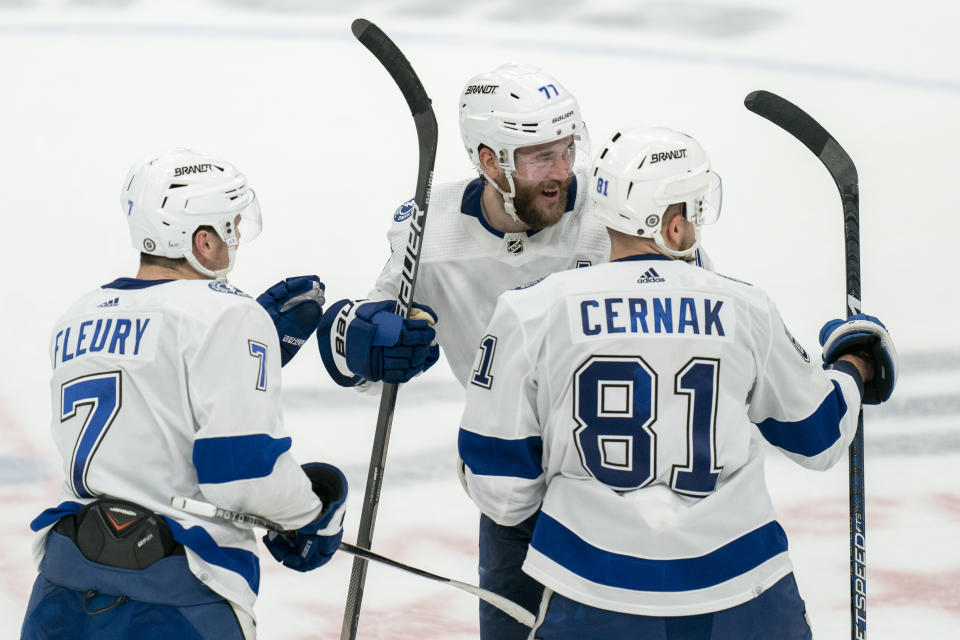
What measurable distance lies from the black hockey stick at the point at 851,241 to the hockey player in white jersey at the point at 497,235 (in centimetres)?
39

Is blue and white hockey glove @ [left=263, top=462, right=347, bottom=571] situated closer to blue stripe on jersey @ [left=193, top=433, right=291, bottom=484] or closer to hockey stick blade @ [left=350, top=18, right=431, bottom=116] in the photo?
blue stripe on jersey @ [left=193, top=433, right=291, bottom=484]

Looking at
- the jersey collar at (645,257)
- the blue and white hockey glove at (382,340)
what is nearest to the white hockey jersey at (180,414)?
the blue and white hockey glove at (382,340)

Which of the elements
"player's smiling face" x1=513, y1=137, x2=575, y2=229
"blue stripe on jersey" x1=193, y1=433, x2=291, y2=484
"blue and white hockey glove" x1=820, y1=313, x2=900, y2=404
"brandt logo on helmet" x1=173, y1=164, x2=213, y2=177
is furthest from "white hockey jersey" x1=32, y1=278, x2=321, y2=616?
"blue and white hockey glove" x1=820, y1=313, x2=900, y2=404

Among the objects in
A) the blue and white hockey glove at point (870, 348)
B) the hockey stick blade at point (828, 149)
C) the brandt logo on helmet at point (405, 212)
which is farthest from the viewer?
the brandt logo on helmet at point (405, 212)

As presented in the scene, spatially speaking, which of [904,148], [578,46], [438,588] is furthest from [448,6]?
[438,588]

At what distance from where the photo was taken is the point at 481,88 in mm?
2615

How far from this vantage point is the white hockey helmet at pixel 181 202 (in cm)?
218

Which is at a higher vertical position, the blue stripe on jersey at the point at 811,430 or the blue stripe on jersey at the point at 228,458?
the blue stripe on jersey at the point at 228,458

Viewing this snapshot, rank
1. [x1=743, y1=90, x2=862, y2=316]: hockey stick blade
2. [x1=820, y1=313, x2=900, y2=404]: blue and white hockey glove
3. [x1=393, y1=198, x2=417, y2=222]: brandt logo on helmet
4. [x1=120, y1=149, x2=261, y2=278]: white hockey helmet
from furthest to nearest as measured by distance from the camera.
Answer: [x1=393, y1=198, x2=417, y2=222]: brandt logo on helmet < [x1=743, y1=90, x2=862, y2=316]: hockey stick blade < [x1=820, y1=313, x2=900, y2=404]: blue and white hockey glove < [x1=120, y1=149, x2=261, y2=278]: white hockey helmet

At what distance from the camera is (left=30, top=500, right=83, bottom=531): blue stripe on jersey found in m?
2.09

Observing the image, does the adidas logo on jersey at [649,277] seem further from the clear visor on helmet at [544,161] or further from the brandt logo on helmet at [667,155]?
the clear visor on helmet at [544,161]

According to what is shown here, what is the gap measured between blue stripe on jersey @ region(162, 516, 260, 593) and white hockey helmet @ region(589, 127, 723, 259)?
0.81 meters

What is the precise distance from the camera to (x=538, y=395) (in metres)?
2.07

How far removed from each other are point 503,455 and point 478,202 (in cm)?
76
